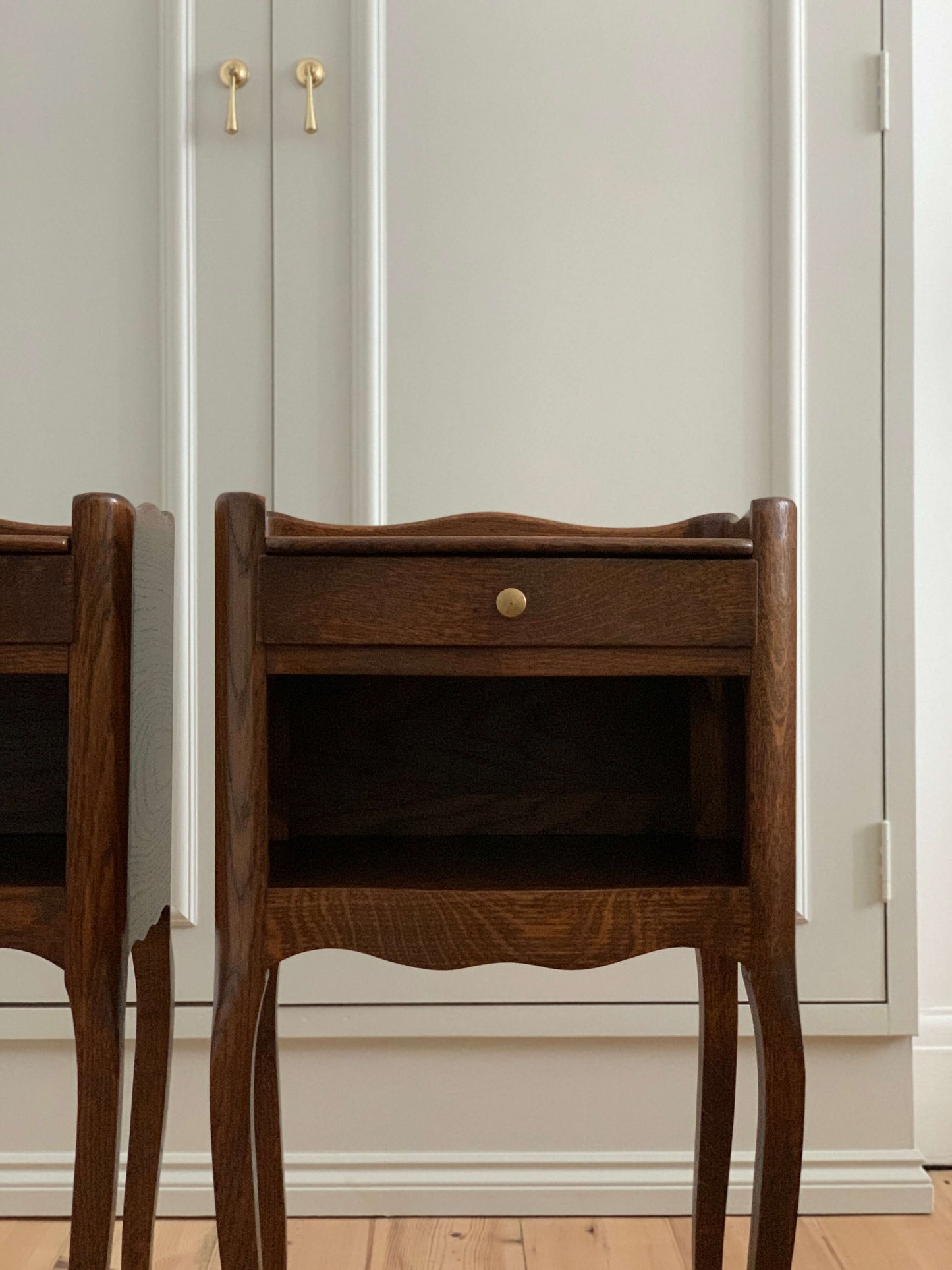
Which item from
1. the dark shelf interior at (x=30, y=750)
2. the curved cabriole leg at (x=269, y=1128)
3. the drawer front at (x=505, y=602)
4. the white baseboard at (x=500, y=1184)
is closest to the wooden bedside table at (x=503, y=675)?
the drawer front at (x=505, y=602)

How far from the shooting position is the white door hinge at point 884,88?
141 centimetres

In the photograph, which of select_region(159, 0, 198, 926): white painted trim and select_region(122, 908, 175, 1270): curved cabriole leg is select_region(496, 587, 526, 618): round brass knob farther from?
select_region(159, 0, 198, 926): white painted trim

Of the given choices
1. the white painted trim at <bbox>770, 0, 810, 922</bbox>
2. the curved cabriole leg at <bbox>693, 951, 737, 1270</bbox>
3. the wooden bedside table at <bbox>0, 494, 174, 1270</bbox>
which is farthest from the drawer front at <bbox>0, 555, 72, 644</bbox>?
the white painted trim at <bbox>770, 0, 810, 922</bbox>

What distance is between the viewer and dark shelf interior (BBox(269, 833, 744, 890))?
34.5 inches

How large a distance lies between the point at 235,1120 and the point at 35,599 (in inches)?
16.4

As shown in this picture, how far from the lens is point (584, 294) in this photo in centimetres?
142

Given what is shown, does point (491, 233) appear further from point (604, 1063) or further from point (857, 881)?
point (604, 1063)

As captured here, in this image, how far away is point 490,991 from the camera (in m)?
1.40

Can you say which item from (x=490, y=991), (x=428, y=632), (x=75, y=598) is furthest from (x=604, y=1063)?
(x=75, y=598)

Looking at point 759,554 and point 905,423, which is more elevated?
point 905,423

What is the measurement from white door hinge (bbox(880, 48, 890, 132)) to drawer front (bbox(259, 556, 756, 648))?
2.84ft

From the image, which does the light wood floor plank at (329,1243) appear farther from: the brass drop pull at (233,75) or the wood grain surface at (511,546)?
the brass drop pull at (233,75)

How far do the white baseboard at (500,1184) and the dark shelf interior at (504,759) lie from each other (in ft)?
1.82

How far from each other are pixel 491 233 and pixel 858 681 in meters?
0.73
